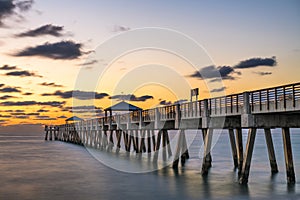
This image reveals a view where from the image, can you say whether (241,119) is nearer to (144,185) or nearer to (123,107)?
(144,185)

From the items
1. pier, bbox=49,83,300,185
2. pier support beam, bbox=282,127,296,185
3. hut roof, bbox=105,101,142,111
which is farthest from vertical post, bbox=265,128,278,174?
hut roof, bbox=105,101,142,111

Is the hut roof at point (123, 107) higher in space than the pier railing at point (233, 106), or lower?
higher

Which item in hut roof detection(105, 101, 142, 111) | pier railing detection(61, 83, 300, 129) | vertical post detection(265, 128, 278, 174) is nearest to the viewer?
pier railing detection(61, 83, 300, 129)

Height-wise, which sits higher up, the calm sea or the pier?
the pier

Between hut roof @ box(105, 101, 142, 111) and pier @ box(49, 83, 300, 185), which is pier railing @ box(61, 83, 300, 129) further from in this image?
hut roof @ box(105, 101, 142, 111)

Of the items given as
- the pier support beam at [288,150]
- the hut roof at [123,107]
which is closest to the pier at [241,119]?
the pier support beam at [288,150]

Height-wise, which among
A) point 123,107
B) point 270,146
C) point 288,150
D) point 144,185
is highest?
point 123,107

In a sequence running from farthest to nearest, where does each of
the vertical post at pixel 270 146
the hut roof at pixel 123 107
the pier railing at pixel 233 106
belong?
the hut roof at pixel 123 107 < the vertical post at pixel 270 146 < the pier railing at pixel 233 106

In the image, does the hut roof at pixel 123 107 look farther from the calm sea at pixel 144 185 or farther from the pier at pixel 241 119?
the calm sea at pixel 144 185

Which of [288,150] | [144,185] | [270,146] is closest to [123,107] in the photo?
[270,146]

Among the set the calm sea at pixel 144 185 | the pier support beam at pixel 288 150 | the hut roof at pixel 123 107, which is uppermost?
the hut roof at pixel 123 107

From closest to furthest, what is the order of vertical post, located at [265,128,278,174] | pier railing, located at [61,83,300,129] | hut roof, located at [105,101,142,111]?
pier railing, located at [61,83,300,129] → vertical post, located at [265,128,278,174] → hut roof, located at [105,101,142,111]

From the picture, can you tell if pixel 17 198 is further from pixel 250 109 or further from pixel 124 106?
pixel 124 106

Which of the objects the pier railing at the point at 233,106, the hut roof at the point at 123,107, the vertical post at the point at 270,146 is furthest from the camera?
the hut roof at the point at 123,107
